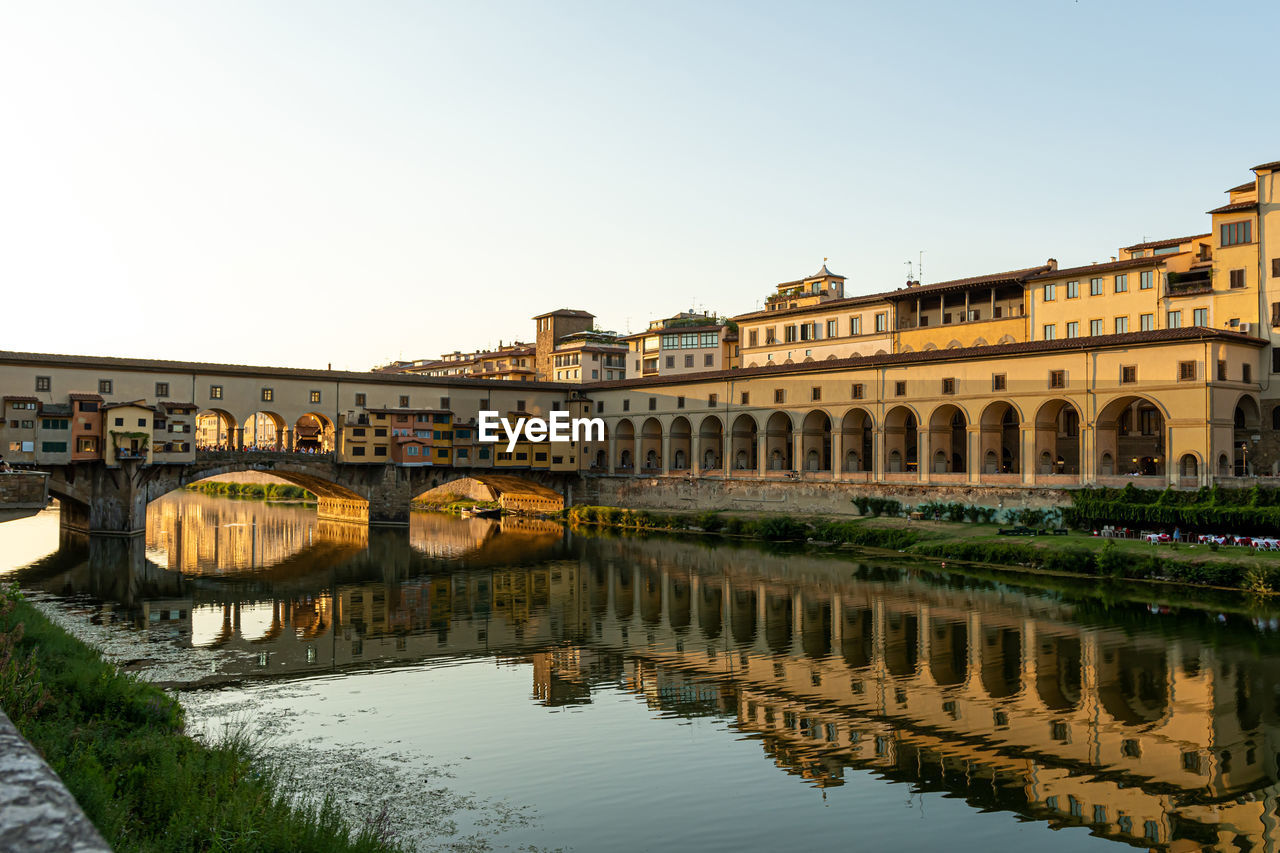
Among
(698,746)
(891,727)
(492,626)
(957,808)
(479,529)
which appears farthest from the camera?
(479,529)

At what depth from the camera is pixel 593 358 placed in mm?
99125

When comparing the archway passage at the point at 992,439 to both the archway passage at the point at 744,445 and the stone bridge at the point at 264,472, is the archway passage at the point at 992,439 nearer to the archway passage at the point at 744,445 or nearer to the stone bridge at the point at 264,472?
the archway passage at the point at 744,445

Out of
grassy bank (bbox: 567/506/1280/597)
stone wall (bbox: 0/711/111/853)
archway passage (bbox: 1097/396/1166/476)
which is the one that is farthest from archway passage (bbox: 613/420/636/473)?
stone wall (bbox: 0/711/111/853)

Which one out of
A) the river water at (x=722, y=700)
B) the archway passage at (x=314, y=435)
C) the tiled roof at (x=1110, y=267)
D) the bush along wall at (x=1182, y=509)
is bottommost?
the river water at (x=722, y=700)

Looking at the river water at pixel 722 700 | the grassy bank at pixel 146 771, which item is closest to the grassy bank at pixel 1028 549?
the river water at pixel 722 700

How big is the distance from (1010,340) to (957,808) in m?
52.4

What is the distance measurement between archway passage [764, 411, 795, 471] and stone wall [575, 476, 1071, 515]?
4.23 m

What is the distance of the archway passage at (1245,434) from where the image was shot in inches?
1898

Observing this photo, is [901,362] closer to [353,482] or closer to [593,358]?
[353,482]

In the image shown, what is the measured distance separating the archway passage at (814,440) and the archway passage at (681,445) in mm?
11108

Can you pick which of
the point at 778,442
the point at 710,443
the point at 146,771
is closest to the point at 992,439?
the point at 778,442

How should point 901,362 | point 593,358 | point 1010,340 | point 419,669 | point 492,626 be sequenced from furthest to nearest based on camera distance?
point 593,358, point 1010,340, point 901,362, point 492,626, point 419,669

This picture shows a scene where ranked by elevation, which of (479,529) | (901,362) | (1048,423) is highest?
(901,362)

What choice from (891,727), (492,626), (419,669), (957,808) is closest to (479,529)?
(492,626)
